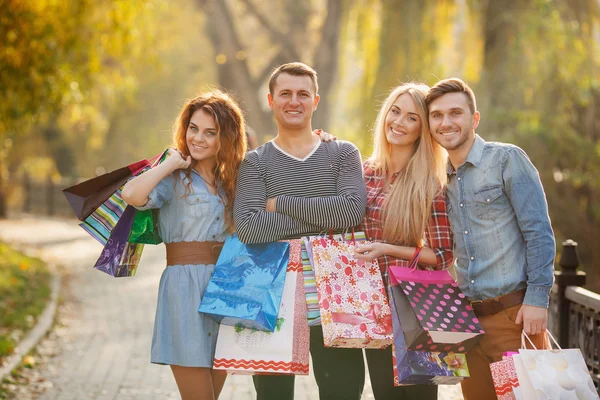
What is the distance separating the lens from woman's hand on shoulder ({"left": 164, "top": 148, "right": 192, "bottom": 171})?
3867 mm

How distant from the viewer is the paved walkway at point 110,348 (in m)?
6.24

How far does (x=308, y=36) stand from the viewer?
22.0 m

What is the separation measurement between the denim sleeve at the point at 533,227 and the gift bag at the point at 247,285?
1.14 meters

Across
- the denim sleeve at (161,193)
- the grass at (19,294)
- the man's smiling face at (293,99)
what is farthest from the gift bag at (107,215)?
the grass at (19,294)

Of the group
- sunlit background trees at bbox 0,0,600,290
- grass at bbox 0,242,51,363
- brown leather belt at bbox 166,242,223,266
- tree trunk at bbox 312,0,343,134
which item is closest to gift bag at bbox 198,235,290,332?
brown leather belt at bbox 166,242,223,266

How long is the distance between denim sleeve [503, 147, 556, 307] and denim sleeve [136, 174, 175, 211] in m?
1.68

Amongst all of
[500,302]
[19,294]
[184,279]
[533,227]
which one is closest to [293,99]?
[184,279]

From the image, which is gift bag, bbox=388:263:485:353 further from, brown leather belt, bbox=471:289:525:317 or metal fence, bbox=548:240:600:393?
metal fence, bbox=548:240:600:393

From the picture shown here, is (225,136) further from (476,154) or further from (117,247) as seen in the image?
(476,154)

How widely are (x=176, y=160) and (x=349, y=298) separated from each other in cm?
113

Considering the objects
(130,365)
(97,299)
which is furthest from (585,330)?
(97,299)

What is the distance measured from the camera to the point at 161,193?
3857 mm

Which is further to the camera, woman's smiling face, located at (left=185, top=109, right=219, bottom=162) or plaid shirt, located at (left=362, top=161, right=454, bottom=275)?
woman's smiling face, located at (left=185, top=109, right=219, bottom=162)

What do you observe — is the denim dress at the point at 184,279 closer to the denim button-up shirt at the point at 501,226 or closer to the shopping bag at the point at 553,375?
the denim button-up shirt at the point at 501,226
